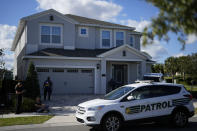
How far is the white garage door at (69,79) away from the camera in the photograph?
2016cm

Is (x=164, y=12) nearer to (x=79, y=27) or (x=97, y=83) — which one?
(x=97, y=83)

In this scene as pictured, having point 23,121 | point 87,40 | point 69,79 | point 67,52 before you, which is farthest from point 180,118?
point 87,40

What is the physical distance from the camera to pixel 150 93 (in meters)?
9.45

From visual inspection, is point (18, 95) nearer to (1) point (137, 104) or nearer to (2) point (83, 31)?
(1) point (137, 104)

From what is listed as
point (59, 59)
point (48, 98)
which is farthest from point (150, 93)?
point (59, 59)

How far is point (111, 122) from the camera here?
8.55m

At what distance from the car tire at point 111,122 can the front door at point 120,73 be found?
47.7ft

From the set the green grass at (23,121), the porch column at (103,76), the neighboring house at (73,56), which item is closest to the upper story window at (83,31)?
the neighboring house at (73,56)

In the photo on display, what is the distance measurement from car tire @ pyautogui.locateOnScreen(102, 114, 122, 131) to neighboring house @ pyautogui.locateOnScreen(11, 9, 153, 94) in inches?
469

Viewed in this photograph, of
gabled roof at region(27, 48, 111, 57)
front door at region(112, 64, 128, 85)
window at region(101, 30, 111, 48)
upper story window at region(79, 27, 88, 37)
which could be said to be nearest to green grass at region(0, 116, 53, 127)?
gabled roof at region(27, 48, 111, 57)

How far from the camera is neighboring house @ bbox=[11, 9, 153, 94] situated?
66.2 ft

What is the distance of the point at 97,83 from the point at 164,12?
1623cm

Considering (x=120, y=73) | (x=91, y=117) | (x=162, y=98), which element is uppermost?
(x=120, y=73)

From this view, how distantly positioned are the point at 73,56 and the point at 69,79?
2.08m
